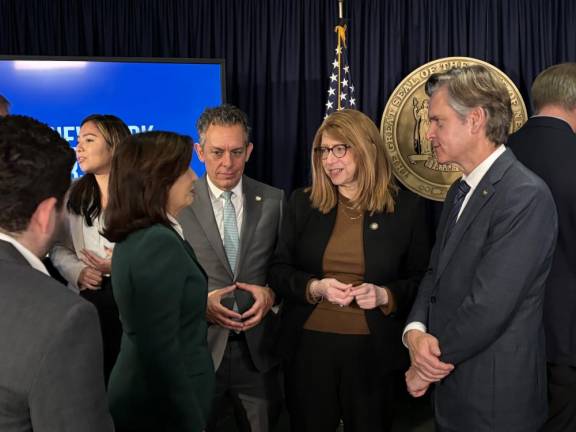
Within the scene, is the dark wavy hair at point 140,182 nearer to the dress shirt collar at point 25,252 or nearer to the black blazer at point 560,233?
the dress shirt collar at point 25,252

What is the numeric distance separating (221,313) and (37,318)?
54.5 inches

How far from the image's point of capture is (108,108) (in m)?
3.83

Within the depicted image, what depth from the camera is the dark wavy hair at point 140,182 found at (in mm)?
1629

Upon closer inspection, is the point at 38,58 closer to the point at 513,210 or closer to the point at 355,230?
the point at 355,230

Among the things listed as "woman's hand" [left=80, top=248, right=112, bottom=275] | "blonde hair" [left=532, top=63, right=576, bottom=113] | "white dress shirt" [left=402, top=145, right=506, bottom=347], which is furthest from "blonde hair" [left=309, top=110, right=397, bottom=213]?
"woman's hand" [left=80, top=248, right=112, bottom=275]

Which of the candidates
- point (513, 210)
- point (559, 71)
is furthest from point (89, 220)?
point (559, 71)

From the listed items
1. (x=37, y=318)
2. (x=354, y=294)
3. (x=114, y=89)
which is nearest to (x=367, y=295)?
(x=354, y=294)

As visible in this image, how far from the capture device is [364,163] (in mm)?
2211

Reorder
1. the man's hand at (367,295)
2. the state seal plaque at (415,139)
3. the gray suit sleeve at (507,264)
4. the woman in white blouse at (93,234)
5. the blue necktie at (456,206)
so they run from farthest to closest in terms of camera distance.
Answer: the state seal plaque at (415,139), the woman in white blouse at (93,234), the man's hand at (367,295), the blue necktie at (456,206), the gray suit sleeve at (507,264)

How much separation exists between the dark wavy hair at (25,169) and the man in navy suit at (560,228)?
5.62ft

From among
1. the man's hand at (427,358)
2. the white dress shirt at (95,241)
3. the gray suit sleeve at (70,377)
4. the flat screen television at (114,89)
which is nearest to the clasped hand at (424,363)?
the man's hand at (427,358)

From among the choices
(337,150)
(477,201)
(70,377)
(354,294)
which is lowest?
(354,294)

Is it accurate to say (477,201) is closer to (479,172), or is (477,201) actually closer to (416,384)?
(479,172)

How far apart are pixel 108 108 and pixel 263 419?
7.42 ft
